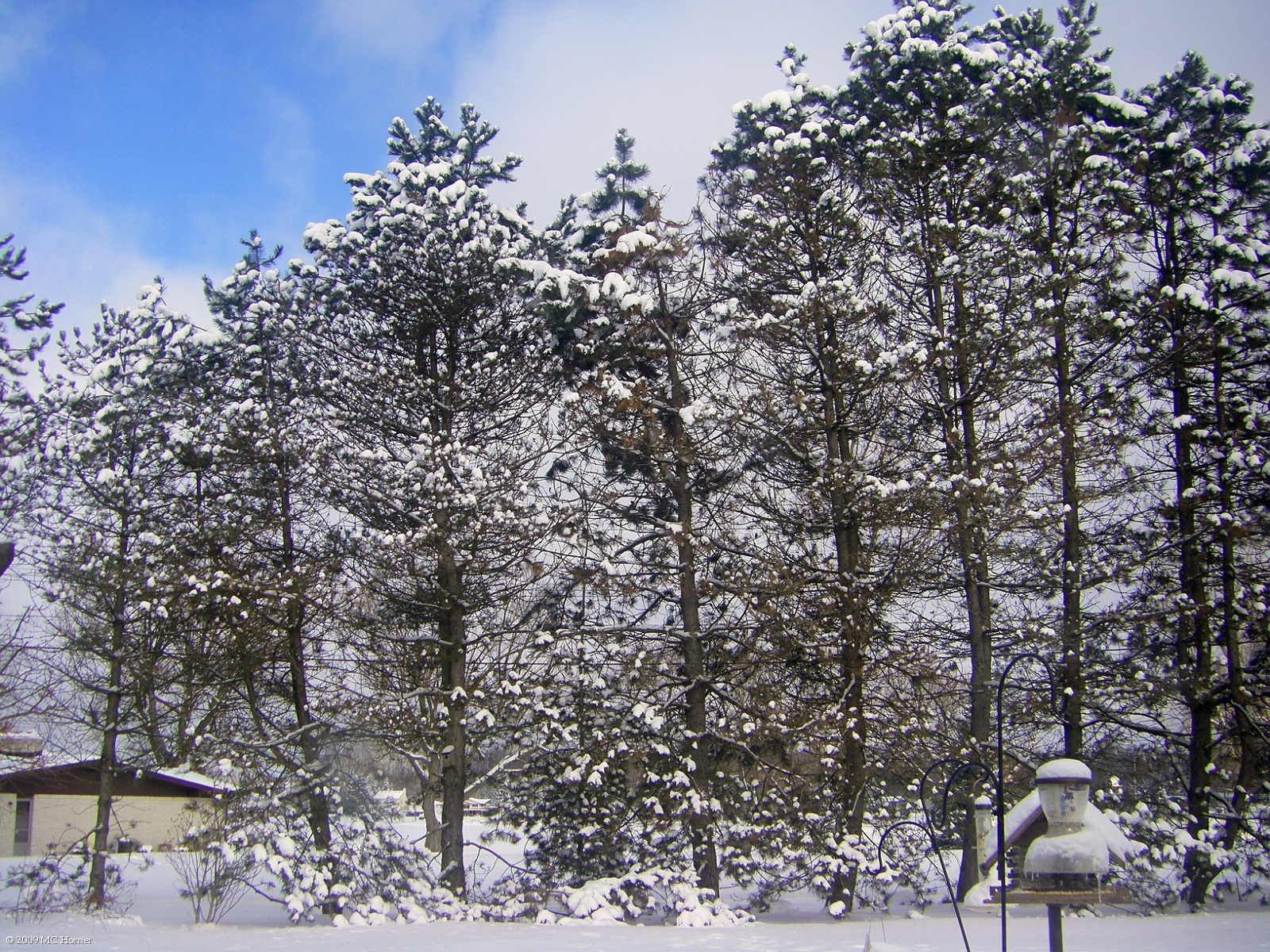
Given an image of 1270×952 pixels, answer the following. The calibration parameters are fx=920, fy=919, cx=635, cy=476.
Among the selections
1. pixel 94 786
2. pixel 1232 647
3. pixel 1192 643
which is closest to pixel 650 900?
pixel 1192 643

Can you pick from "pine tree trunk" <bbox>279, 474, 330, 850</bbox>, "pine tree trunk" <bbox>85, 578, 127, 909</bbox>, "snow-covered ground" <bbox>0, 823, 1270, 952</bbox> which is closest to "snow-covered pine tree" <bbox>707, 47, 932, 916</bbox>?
"snow-covered ground" <bbox>0, 823, 1270, 952</bbox>

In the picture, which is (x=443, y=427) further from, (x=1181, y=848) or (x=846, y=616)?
(x=1181, y=848)

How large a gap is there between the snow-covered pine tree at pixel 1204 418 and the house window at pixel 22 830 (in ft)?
122

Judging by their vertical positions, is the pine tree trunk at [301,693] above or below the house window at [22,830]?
above

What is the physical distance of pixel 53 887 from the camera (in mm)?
15523

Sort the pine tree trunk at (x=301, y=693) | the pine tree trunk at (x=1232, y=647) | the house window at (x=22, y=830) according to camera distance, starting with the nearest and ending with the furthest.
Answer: the pine tree trunk at (x=1232, y=647)
the pine tree trunk at (x=301, y=693)
the house window at (x=22, y=830)

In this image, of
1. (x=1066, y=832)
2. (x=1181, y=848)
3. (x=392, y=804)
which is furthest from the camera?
(x=392, y=804)

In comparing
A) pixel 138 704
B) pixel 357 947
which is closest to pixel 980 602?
pixel 357 947

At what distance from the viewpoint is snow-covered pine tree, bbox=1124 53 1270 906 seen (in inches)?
552

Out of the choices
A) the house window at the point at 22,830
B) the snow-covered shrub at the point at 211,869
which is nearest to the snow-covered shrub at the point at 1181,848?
the snow-covered shrub at the point at 211,869

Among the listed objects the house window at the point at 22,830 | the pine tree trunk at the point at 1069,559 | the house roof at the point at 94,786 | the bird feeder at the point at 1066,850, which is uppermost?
the pine tree trunk at the point at 1069,559

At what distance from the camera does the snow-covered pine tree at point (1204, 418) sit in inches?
552

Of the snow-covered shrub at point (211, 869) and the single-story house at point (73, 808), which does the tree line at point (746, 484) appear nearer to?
the snow-covered shrub at point (211, 869)

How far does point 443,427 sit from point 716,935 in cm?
864
